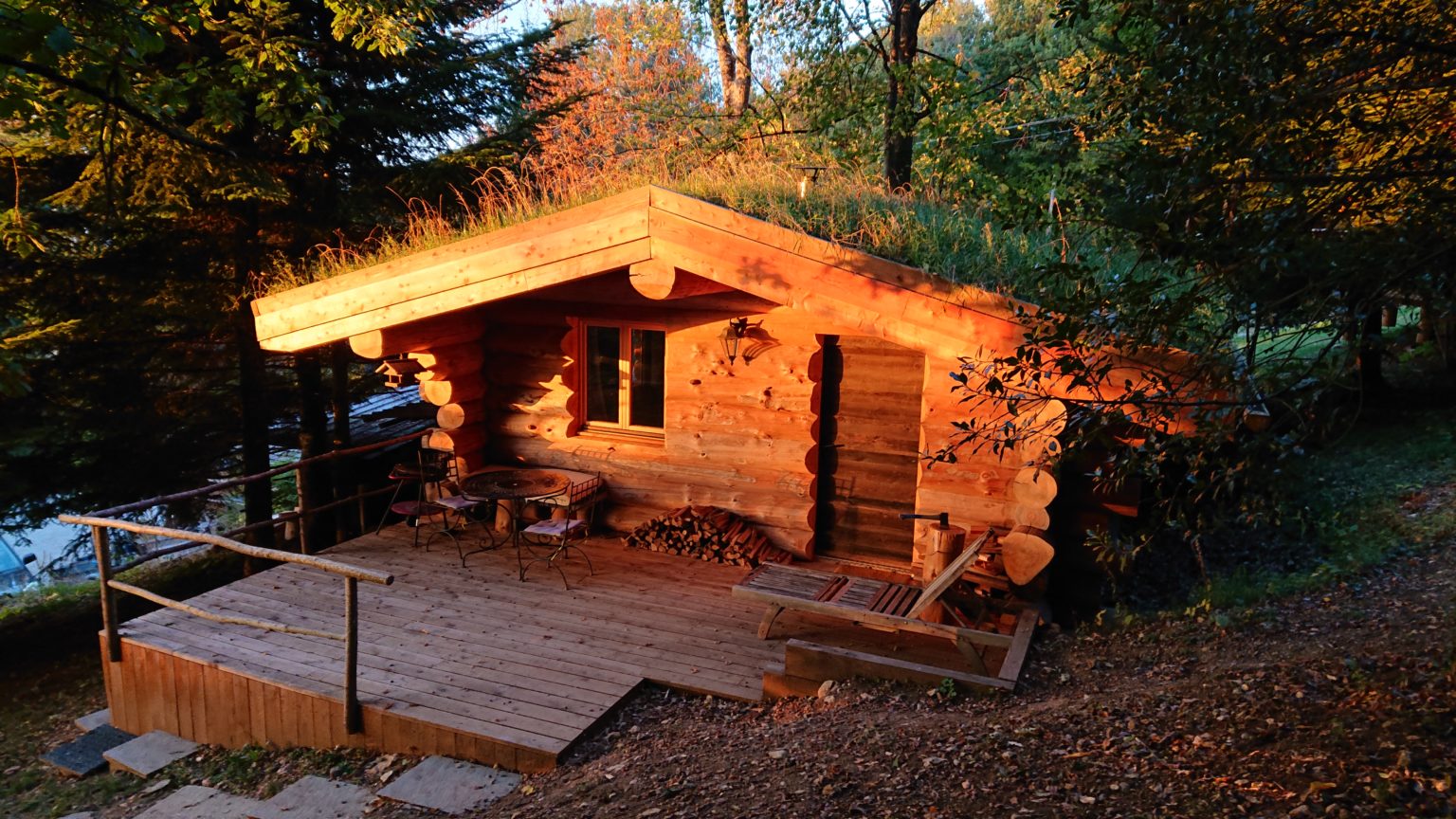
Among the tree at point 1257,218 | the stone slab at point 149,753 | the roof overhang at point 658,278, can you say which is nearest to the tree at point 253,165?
the roof overhang at point 658,278

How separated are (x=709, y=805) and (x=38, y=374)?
8735 millimetres

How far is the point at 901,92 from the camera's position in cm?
1204

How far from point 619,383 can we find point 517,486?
1.90m

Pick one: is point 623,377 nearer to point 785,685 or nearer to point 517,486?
point 517,486

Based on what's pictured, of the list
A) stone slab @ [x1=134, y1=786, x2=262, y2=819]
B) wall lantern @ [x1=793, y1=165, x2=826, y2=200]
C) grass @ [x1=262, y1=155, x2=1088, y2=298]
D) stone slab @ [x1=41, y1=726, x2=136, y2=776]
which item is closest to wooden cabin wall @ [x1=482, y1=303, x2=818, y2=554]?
wall lantern @ [x1=793, y1=165, x2=826, y2=200]

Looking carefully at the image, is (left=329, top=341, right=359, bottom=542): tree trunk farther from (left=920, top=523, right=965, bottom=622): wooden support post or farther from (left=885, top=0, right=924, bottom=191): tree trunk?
(left=920, top=523, right=965, bottom=622): wooden support post

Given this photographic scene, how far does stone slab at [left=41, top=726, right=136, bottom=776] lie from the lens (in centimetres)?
677

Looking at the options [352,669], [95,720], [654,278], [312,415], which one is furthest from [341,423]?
[352,669]

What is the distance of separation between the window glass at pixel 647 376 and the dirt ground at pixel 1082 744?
3.96 m

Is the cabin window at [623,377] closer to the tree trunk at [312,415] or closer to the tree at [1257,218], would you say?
the tree trunk at [312,415]

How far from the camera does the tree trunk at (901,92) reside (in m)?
11.1

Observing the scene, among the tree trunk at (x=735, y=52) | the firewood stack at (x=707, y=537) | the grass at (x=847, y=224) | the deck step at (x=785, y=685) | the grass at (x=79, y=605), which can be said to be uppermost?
the tree trunk at (x=735, y=52)

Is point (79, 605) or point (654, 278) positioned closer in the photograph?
point (654, 278)

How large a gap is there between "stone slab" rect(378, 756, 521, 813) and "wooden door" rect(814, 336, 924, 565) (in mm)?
4168
